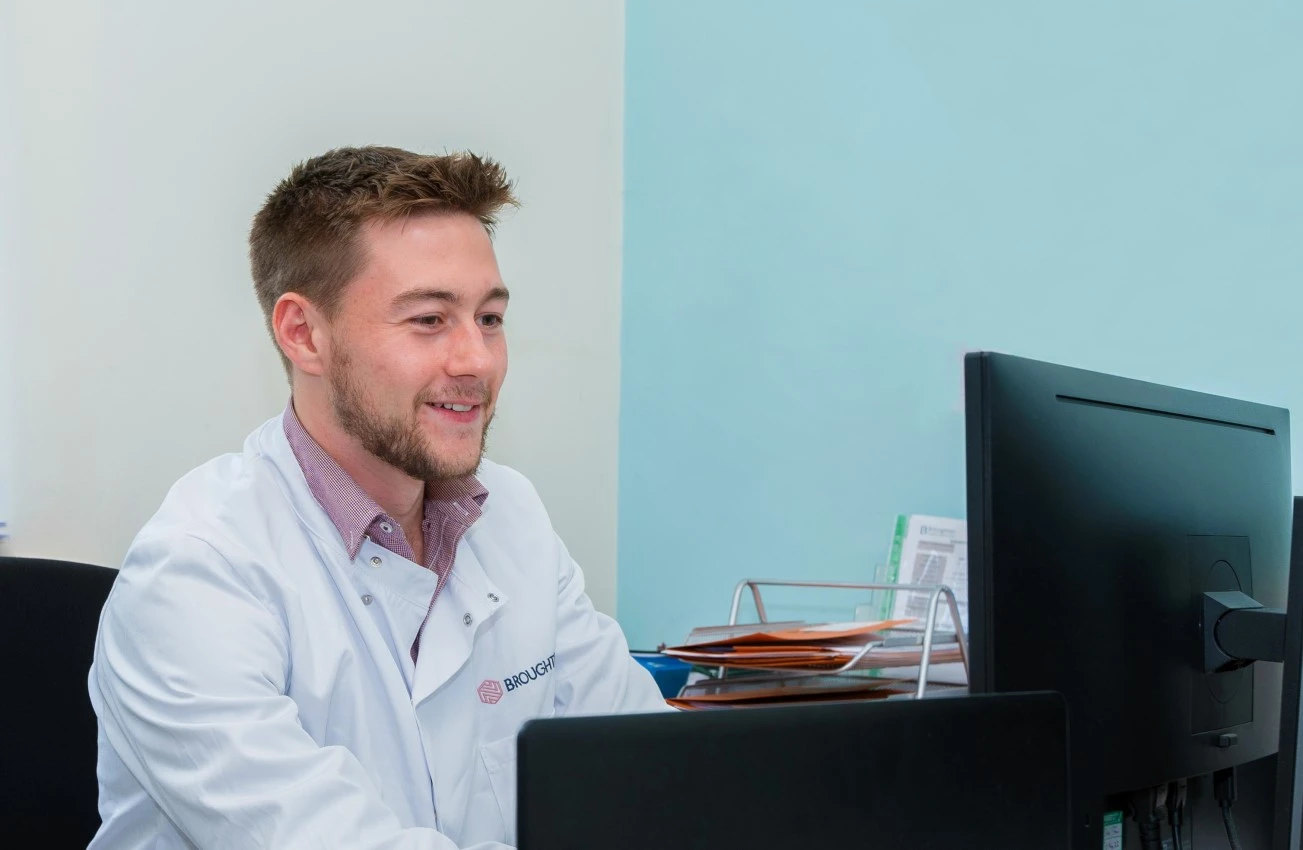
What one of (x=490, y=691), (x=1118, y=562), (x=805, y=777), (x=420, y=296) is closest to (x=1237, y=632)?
(x=1118, y=562)

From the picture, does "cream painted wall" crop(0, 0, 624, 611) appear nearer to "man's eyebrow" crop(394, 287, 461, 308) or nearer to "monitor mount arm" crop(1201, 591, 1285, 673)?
"man's eyebrow" crop(394, 287, 461, 308)

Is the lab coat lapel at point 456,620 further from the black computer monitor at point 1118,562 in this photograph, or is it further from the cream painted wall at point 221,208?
the cream painted wall at point 221,208

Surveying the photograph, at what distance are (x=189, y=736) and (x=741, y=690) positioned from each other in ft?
2.29

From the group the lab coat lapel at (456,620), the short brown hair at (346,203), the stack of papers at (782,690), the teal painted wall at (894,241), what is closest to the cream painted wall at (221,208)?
the teal painted wall at (894,241)

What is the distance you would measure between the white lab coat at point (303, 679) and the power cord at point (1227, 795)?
0.61m

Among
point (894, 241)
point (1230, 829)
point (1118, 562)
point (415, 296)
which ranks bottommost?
point (1230, 829)

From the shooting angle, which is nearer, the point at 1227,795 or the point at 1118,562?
the point at 1118,562

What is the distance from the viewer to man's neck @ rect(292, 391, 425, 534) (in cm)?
137

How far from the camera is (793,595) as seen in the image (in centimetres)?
233

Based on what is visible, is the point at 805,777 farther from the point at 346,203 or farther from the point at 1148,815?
the point at 346,203

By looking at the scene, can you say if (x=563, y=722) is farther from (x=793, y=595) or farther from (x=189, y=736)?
(x=793, y=595)

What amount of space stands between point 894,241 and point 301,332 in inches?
44.8

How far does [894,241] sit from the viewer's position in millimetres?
2188

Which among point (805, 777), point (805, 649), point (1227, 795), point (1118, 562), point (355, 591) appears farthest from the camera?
point (805, 649)
